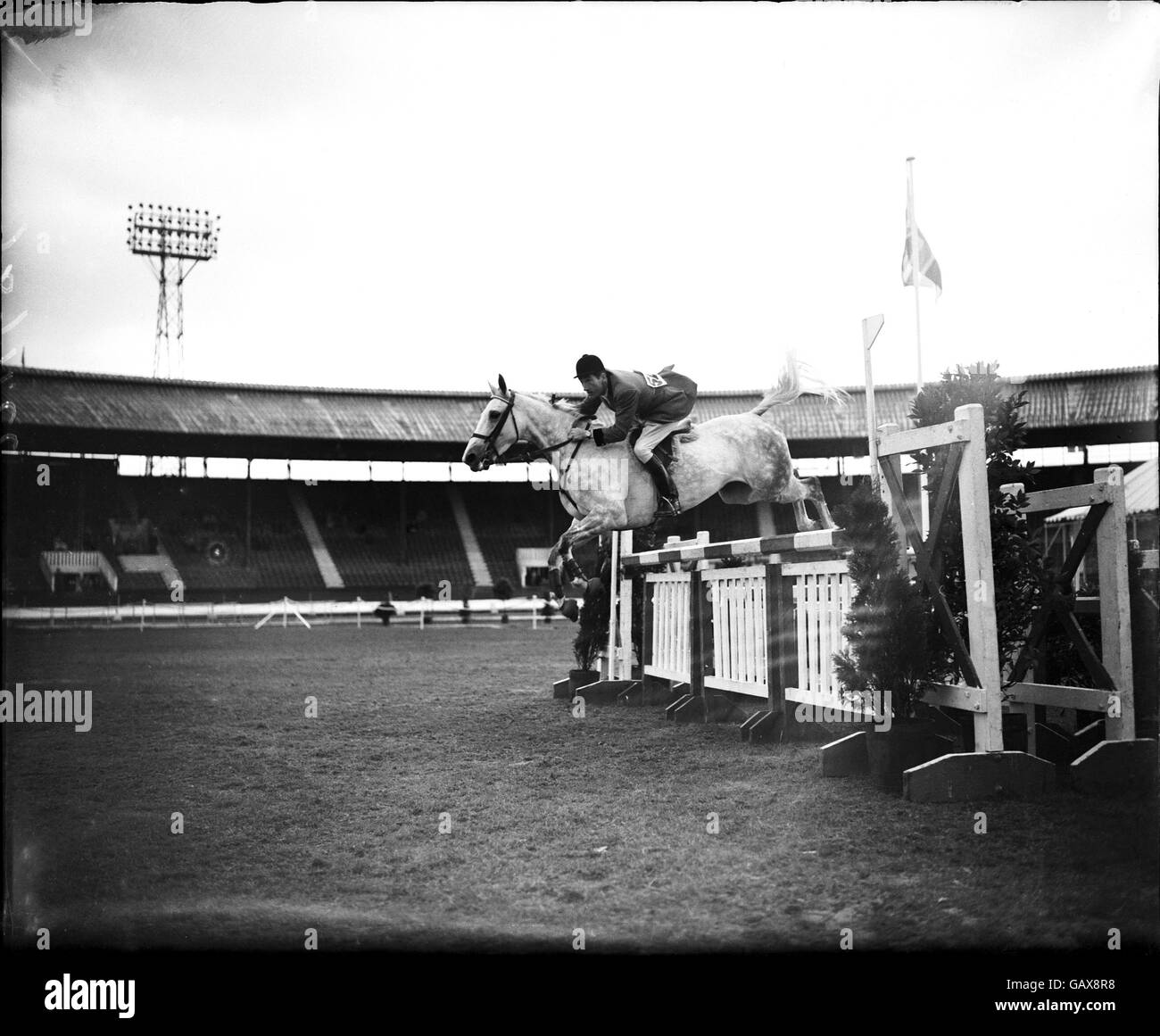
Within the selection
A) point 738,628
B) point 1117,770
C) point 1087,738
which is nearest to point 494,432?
point 738,628

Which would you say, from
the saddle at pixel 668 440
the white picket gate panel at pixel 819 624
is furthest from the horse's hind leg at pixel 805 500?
the white picket gate panel at pixel 819 624

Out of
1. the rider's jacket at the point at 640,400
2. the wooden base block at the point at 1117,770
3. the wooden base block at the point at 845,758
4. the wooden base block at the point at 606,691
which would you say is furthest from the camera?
the wooden base block at the point at 606,691

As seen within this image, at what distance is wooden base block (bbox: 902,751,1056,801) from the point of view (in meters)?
3.55

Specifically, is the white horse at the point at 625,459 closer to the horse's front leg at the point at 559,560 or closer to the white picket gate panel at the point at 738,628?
the horse's front leg at the point at 559,560

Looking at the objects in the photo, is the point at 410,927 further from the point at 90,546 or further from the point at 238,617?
the point at 90,546

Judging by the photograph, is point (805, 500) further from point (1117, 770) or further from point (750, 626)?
point (1117, 770)

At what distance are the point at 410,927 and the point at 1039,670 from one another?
11.7 feet

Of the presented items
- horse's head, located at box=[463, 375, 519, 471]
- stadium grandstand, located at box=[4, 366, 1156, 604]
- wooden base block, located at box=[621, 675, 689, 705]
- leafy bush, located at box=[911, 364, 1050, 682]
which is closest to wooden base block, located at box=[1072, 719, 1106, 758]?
leafy bush, located at box=[911, 364, 1050, 682]

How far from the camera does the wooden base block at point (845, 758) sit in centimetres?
406

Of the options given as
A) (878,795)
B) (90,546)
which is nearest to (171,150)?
(878,795)

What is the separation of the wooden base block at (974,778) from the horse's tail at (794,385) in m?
3.48

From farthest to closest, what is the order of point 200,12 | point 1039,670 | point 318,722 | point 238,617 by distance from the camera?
point 238,617
point 318,722
point 1039,670
point 200,12

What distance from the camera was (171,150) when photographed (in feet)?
13.6

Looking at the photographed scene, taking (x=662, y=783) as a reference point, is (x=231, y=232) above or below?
above
